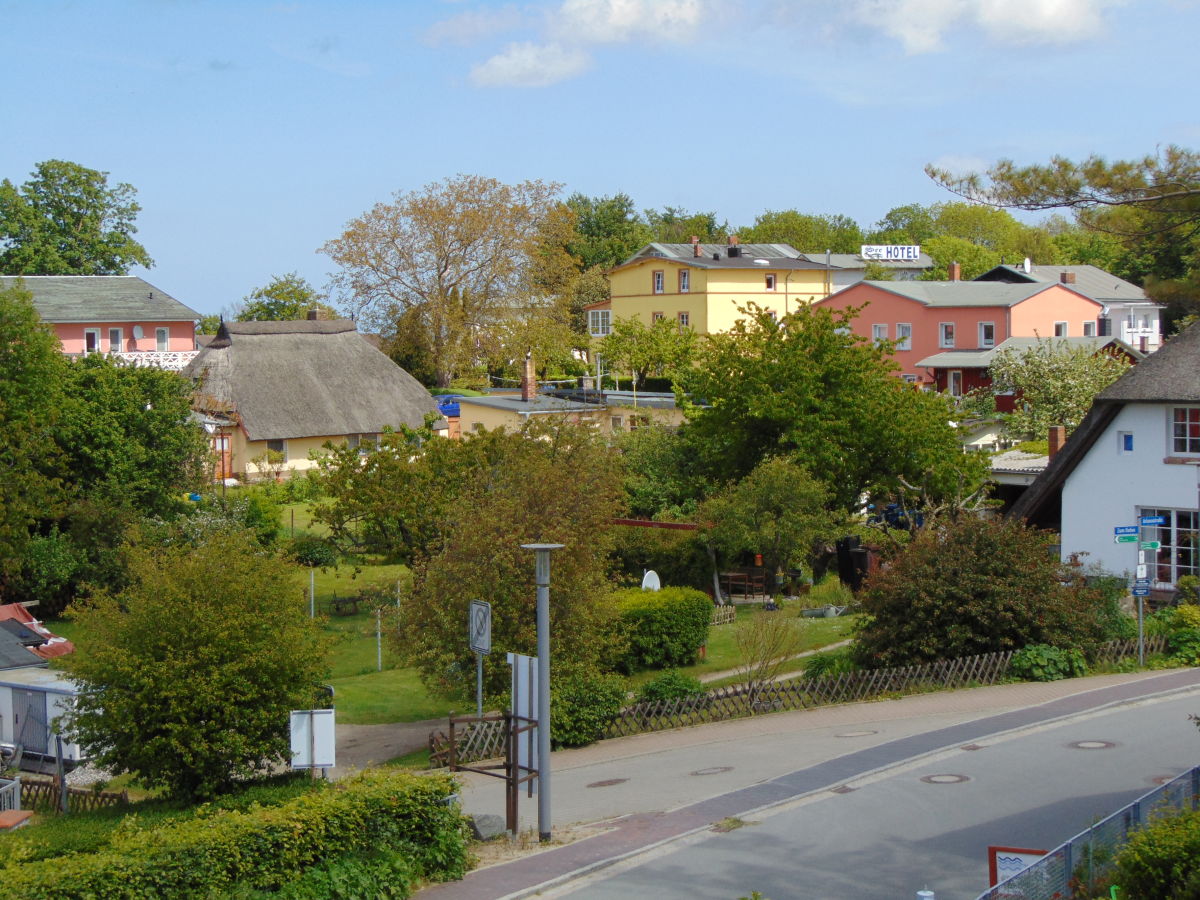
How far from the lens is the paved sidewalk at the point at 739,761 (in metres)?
14.6

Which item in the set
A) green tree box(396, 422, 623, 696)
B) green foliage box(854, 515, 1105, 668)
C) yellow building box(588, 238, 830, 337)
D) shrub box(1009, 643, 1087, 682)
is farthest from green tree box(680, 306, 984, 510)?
yellow building box(588, 238, 830, 337)

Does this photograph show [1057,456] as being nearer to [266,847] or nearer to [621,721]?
[621,721]

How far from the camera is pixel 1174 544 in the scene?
30188 mm

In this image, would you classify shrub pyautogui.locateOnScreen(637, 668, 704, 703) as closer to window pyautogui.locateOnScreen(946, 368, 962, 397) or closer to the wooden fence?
the wooden fence

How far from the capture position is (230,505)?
40188 millimetres

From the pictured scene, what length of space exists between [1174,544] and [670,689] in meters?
13.8

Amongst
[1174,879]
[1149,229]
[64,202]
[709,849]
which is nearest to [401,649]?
[709,849]

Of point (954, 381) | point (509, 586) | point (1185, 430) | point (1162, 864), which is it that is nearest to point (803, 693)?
point (509, 586)

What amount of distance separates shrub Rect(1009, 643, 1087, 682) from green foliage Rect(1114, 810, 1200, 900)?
13.8 metres

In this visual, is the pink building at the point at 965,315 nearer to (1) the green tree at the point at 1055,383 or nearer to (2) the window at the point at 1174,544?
(1) the green tree at the point at 1055,383

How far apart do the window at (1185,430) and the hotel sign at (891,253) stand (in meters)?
71.9

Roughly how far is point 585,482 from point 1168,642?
11995mm

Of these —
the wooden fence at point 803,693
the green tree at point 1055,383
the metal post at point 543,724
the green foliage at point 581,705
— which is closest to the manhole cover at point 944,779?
the metal post at point 543,724

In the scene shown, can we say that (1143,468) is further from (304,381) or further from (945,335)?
(945,335)
